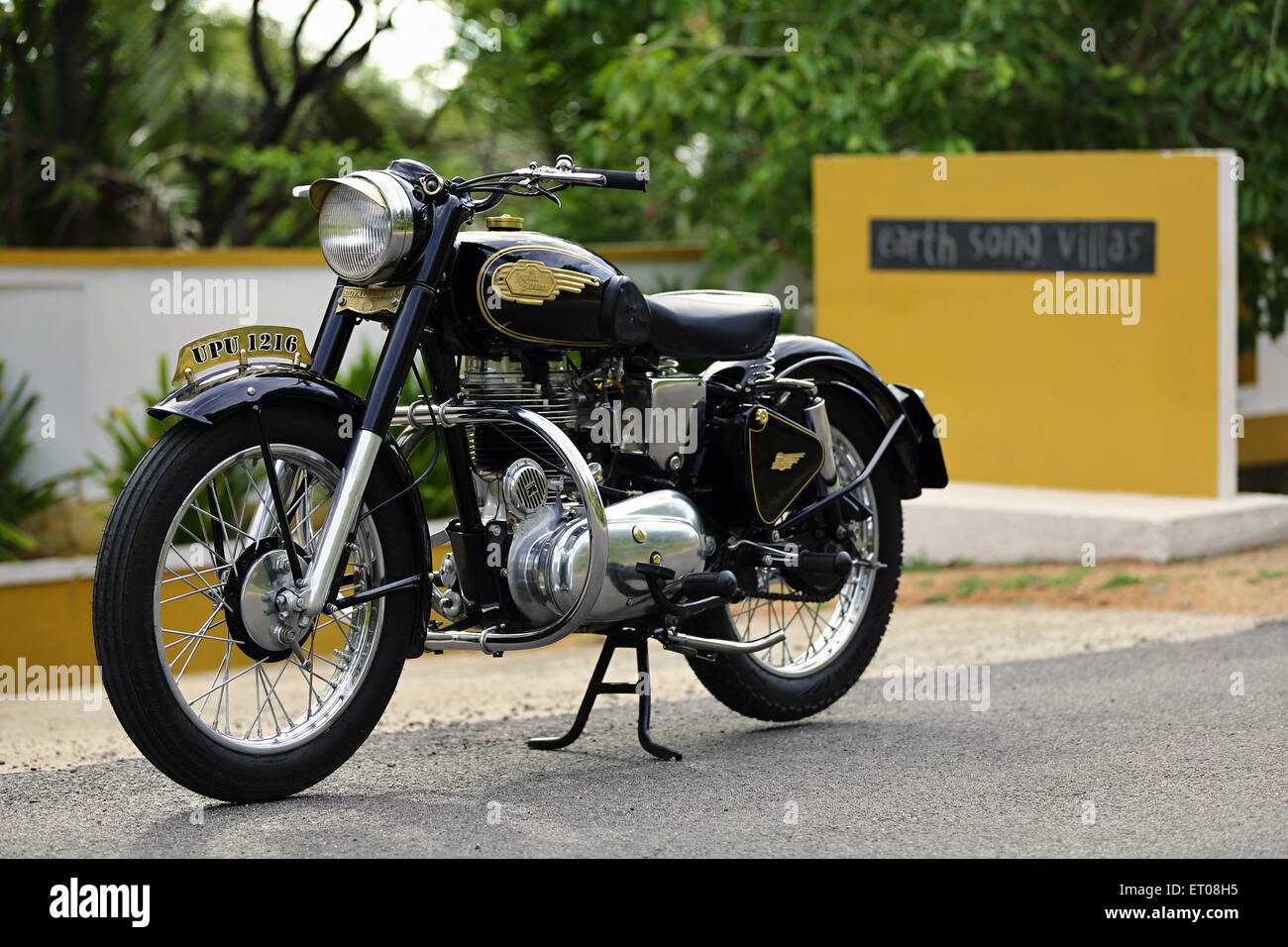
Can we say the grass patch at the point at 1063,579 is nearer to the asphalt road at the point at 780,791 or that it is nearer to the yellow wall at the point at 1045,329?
the yellow wall at the point at 1045,329

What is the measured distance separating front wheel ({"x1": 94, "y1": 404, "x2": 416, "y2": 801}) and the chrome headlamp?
413mm

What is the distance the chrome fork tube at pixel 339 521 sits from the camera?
4.78 m

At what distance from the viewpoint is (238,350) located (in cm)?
488

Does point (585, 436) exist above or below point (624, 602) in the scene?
above

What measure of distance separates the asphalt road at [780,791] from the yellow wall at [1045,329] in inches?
159

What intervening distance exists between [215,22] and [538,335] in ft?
49.5

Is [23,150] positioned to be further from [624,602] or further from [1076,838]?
[1076,838]

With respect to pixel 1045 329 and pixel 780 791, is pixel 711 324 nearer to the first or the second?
pixel 780 791

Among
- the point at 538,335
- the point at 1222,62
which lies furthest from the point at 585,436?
the point at 1222,62

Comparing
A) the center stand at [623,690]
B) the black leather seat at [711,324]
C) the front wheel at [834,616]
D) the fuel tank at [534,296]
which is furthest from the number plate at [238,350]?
the front wheel at [834,616]

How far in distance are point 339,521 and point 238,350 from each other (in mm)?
518

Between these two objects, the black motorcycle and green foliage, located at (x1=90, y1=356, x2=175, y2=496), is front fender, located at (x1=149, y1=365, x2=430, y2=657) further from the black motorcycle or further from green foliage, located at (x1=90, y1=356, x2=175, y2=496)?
green foliage, located at (x1=90, y1=356, x2=175, y2=496)

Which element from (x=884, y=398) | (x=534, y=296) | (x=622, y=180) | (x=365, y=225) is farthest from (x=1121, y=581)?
(x=365, y=225)

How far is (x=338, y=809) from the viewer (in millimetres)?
4926
